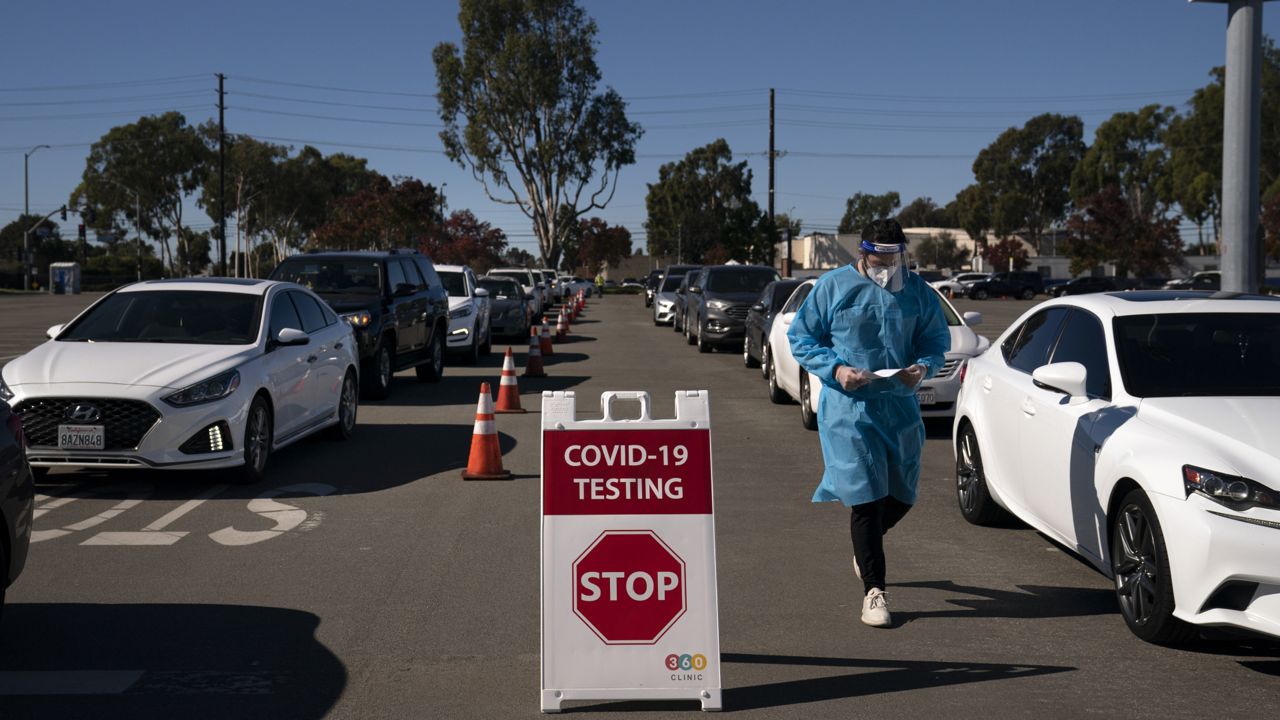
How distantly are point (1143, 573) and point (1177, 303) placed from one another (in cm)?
182

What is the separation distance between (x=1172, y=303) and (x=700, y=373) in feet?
45.5

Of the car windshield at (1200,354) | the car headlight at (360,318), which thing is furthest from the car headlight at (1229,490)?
the car headlight at (360,318)

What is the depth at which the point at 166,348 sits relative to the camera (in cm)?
988

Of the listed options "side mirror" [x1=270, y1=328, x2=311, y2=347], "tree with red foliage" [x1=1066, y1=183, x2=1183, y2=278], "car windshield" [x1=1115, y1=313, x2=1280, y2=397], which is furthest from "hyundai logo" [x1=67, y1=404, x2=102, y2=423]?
"tree with red foliage" [x1=1066, y1=183, x2=1183, y2=278]

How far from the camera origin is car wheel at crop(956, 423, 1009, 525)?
7.98 meters

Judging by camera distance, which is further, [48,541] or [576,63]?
[576,63]

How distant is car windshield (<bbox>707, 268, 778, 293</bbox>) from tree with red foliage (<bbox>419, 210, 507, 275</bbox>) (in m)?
67.1

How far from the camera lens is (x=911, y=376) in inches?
221

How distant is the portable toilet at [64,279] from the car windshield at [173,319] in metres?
77.3

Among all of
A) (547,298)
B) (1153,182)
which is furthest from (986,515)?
(1153,182)

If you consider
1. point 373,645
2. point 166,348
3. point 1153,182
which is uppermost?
point 1153,182

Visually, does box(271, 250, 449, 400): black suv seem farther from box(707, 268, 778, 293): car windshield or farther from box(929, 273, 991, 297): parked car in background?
box(929, 273, 991, 297): parked car in background

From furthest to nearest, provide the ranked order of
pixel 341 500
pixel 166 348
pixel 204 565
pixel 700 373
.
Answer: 1. pixel 700 373
2. pixel 166 348
3. pixel 341 500
4. pixel 204 565

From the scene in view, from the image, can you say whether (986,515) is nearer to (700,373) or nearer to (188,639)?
(188,639)
